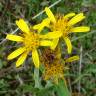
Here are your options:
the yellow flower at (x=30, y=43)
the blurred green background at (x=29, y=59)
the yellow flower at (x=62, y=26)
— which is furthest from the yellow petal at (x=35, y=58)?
the blurred green background at (x=29, y=59)

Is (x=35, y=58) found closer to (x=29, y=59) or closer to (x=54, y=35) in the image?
(x=54, y=35)

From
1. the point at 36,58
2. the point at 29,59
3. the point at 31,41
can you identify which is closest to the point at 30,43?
the point at 31,41

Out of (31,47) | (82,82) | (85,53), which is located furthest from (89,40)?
(31,47)

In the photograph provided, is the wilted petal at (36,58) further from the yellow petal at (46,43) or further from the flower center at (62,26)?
the flower center at (62,26)

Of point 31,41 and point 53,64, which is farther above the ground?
point 31,41

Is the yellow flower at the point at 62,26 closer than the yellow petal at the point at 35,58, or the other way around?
the yellow petal at the point at 35,58

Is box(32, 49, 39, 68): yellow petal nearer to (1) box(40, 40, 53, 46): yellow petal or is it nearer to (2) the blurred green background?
(1) box(40, 40, 53, 46): yellow petal

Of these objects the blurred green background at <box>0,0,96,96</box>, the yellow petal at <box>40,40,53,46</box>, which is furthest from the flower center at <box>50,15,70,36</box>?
the blurred green background at <box>0,0,96,96</box>
